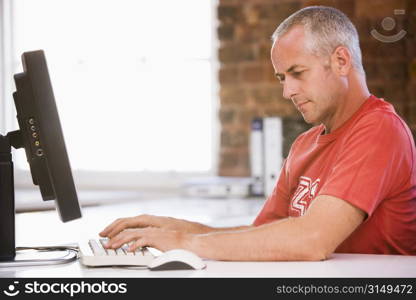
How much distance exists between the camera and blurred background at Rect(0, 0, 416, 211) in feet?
11.7

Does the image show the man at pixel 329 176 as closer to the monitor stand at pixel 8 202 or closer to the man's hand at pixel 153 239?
the man's hand at pixel 153 239

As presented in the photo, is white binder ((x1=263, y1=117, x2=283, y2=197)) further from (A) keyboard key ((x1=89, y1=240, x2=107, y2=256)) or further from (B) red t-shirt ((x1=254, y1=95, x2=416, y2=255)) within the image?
(A) keyboard key ((x1=89, y1=240, x2=107, y2=256))

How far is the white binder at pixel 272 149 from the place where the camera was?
124 inches

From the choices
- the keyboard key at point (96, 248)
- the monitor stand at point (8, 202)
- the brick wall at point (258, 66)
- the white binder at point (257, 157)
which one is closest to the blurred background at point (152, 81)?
the brick wall at point (258, 66)

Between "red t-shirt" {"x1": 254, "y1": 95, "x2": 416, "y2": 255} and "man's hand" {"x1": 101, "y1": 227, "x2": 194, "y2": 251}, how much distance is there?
318 mm

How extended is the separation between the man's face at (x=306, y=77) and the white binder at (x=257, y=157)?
1510mm

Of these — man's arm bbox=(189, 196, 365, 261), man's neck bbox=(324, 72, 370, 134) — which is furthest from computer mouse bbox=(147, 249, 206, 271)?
man's neck bbox=(324, 72, 370, 134)

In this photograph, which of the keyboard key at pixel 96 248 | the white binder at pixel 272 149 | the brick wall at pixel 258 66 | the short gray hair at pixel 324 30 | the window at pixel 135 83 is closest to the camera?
the keyboard key at pixel 96 248

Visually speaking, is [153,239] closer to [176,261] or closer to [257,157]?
[176,261]

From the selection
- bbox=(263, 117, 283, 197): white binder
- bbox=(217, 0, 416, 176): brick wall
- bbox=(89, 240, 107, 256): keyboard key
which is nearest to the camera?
bbox=(89, 240, 107, 256): keyboard key

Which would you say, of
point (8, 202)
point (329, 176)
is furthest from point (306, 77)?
point (8, 202)

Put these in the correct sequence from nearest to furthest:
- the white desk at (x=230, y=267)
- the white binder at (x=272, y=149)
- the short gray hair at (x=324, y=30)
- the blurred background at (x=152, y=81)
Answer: the white desk at (x=230, y=267) < the short gray hair at (x=324, y=30) < the white binder at (x=272, y=149) < the blurred background at (x=152, y=81)

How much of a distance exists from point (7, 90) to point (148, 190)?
42.0 inches

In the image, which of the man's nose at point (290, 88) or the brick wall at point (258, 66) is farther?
the brick wall at point (258, 66)
